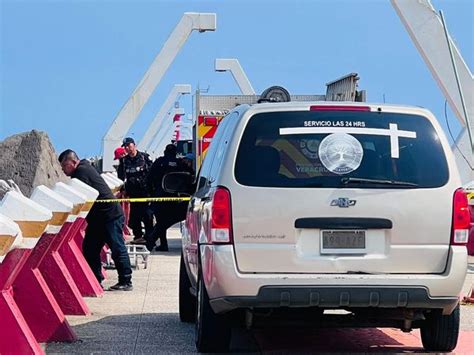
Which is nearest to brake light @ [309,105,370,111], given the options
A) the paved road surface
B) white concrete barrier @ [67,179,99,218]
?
the paved road surface

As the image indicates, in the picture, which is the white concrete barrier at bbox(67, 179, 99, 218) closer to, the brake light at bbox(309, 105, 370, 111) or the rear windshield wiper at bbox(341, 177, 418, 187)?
the brake light at bbox(309, 105, 370, 111)

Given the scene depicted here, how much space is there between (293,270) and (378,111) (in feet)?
4.68

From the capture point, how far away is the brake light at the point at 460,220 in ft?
23.7

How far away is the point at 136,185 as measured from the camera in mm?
18469

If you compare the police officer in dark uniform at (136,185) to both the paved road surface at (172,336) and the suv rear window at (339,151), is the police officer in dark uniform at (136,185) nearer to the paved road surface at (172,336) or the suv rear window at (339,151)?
the paved road surface at (172,336)

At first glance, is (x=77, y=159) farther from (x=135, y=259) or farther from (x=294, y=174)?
(x=294, y=174)

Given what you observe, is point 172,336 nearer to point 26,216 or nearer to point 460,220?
point 26,216

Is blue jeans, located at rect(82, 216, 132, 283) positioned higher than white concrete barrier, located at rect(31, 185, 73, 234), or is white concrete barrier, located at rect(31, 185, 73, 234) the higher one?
white concrete barrier, located at rect(31, 185, 73, 234)

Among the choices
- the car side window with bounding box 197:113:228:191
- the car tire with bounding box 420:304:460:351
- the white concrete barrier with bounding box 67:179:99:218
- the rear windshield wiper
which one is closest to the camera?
the rear windshield wiper

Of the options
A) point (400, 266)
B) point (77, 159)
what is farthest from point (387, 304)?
point (77, 159)

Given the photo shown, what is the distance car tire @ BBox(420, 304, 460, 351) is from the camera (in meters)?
7.92

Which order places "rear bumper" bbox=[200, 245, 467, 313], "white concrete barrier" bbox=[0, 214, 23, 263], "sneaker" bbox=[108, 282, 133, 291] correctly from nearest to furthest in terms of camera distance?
"white concrete barrier" bbox=[0, 214, 23, 263] < "rear bumper" bbox=[200, 245, 467, 313] < "sneaker" bbox=[108, 282, 133, 291]

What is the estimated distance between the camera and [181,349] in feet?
27.0

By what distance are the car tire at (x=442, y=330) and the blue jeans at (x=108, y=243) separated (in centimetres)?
466
